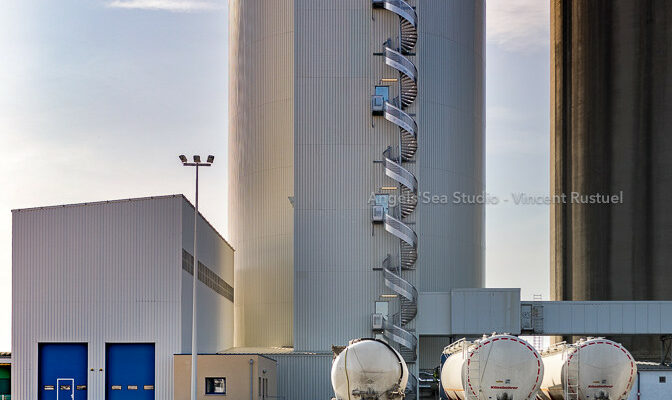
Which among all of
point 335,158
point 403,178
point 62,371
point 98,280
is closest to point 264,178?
point 335,158

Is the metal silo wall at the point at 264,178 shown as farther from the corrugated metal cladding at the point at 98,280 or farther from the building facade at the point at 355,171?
the corrugated metal cladding at the point at 98,280

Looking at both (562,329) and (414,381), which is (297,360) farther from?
(562,329)

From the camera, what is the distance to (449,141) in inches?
2630

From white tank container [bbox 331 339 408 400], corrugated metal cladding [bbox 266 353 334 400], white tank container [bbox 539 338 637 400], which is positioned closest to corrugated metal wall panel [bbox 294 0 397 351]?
corrugated metal cladding [bbox 266 353 334 400]

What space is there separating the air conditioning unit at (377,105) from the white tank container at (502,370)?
22028 mm

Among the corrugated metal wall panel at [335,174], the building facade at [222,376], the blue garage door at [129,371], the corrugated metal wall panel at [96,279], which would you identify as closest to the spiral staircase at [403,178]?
the corrugated metal wall panel at [335,174]

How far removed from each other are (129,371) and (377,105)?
747 inches

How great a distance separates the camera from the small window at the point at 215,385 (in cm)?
4747

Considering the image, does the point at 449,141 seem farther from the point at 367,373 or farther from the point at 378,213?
the point at 367,373

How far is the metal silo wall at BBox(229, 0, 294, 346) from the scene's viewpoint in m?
67.5

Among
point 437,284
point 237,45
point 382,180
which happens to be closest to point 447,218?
point 437,284

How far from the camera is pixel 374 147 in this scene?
58.3 m

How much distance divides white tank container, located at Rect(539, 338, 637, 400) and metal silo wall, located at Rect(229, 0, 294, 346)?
94.7 ft

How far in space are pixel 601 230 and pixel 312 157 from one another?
88.4ft
